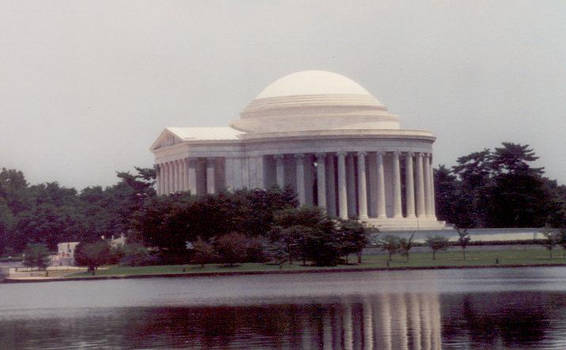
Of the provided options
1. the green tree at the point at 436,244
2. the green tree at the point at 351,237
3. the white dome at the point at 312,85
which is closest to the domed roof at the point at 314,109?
the white dome at the point at 312,85

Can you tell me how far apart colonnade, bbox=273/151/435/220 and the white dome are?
8.89 m

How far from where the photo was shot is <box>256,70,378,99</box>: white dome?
185 m

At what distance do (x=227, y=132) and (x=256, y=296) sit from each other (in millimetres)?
98127

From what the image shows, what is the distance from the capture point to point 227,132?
184 metres

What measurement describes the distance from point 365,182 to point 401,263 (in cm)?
4797

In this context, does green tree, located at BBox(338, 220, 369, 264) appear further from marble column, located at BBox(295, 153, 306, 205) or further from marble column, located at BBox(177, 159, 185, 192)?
marble column, located at BBox(177, 159, 185, 192)

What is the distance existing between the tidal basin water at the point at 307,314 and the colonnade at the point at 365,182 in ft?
220

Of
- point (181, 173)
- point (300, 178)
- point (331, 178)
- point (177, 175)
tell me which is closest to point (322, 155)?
point (300, 178)

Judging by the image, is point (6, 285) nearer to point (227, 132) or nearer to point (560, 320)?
point (227, 132)

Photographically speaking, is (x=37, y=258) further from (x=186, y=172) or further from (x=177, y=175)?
(x=177, y=175)

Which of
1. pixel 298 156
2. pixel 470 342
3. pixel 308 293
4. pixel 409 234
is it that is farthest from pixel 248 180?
pixel 470 342

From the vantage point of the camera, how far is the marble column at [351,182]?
17950cm

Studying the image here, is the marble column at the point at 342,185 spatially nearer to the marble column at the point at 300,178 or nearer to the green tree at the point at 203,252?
the marble column at the point at 300,178

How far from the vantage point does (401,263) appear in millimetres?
130375
